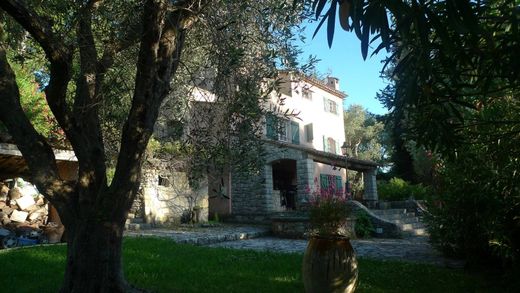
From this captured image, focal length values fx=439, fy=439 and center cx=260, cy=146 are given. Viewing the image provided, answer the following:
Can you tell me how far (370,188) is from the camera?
21.3 meters

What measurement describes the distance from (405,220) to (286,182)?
795cm

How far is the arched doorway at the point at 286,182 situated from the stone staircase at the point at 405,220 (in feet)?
15.5

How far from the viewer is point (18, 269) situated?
6.86 m

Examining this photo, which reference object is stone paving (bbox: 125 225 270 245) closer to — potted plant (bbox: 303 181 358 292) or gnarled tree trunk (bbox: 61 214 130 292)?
potted plant (bbox: 303 181 358 292)

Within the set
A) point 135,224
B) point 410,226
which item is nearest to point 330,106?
point 410,226

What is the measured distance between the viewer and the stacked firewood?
1642 cm

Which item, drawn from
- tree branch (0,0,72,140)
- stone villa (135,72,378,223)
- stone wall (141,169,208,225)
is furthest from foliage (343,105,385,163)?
tree branch (0,0,72,140)

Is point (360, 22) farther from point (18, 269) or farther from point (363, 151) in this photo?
point (363, 151)

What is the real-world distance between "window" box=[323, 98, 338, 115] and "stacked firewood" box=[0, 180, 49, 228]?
17.5m

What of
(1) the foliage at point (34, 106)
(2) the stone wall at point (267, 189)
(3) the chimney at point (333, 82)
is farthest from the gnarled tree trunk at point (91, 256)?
(3) the chimney at point (333, 82)

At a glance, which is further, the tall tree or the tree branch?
the tall tree

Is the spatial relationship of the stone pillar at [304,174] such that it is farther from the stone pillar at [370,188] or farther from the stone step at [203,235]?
the stone pillar at [370,188]

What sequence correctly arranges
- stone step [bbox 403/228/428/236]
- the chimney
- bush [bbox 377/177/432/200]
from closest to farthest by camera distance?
stone step [bbox 403/228/428/236] < bush [bbox 377/177/432/200] < the chimney

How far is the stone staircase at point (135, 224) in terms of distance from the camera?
14.9 m
